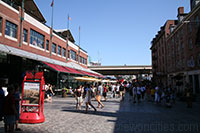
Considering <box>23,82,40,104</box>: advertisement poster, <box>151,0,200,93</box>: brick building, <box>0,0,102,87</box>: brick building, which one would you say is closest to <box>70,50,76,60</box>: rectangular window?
<box>0,0,102,87</box>: brick building

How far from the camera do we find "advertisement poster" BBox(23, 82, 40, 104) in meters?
7.27

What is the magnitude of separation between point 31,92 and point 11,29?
14.2m

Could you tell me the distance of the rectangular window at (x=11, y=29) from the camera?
17.8 meters

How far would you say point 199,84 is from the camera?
2520cm

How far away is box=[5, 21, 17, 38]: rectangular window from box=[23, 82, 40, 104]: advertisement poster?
13347 millimetres

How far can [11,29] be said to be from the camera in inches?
728

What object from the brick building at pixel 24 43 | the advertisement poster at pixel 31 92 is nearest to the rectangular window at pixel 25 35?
the brick building at pixel 24 43

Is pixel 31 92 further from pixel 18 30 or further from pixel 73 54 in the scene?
pixel 73 54

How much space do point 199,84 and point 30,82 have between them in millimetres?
25915

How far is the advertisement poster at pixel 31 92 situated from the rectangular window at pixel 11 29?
13.3m

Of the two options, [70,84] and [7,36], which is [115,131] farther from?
[70,84]

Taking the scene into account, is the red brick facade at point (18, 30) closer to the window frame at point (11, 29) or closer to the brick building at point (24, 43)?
the brick building at point (24, 43)

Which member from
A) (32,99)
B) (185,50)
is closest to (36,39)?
(32,99)

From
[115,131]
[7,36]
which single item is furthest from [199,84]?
[7,36]
